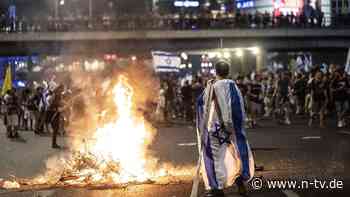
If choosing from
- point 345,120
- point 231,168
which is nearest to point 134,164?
point 231,168

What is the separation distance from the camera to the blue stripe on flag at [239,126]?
7547 mm

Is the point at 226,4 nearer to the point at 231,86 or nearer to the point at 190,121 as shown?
the point at 190,121

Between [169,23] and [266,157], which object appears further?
[169,23]

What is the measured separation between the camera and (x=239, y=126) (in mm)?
7605

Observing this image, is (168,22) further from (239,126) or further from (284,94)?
(239,126)

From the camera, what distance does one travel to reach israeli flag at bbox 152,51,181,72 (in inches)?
1097

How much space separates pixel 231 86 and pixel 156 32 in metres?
37.4

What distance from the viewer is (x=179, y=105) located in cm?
2631

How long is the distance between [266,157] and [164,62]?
55.2 feet

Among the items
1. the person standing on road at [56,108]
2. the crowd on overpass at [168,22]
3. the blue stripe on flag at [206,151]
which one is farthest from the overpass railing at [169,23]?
the blue stripe on flag at [206,151]

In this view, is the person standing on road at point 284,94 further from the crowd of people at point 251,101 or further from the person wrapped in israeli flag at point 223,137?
the person wrapped in israeli flag at point 223,137

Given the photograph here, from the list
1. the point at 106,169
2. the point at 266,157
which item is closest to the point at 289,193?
the point at 106,169

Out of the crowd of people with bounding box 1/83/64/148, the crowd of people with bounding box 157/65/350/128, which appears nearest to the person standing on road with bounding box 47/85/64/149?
the crowd of people with bounding box 1/83/64/148

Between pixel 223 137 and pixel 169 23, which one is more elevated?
pixel 169 23
